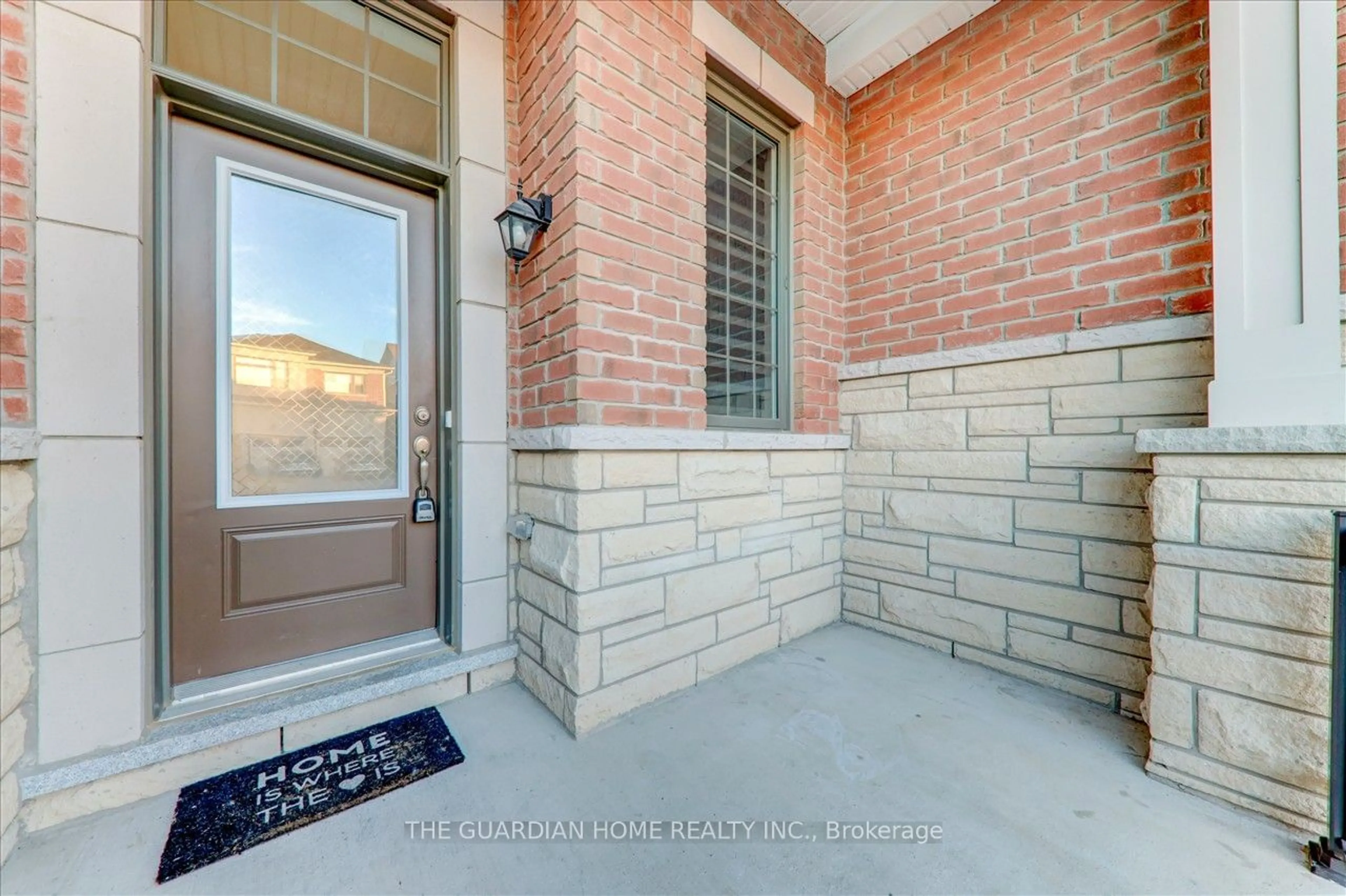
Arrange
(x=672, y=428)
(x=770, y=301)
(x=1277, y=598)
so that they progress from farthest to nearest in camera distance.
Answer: (x=770, y=301)
(x=672, y=428)
(x=1277, y=598)

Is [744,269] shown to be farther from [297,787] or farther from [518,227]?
[297,787]

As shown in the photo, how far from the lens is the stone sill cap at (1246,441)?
1358mm

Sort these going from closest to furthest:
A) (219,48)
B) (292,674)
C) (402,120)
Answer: (219,48), (292,674), (402,120)

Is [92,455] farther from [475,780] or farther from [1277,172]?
[1277,172]

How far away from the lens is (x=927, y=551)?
2.54 m

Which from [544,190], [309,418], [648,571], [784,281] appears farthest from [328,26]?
[648,571]

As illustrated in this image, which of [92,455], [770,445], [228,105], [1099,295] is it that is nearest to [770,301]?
[770,445]

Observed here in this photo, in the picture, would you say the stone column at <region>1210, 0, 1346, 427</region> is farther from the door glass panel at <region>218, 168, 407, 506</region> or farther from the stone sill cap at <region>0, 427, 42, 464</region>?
the stone sill cap at <region>0, 427, 42, 464</region>

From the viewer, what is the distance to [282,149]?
1879 millimetres

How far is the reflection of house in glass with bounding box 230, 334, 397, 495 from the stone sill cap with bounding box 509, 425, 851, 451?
555 mm

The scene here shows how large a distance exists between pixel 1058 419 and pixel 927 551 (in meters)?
0.86

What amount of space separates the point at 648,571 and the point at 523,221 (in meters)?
1.49

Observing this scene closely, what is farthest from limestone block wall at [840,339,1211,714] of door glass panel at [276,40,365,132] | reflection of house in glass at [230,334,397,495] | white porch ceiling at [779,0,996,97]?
door glass panel at [276,40,365,132]

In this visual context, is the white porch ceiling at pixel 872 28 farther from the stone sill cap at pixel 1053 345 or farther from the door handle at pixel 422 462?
the door handle at pixel 422 462
